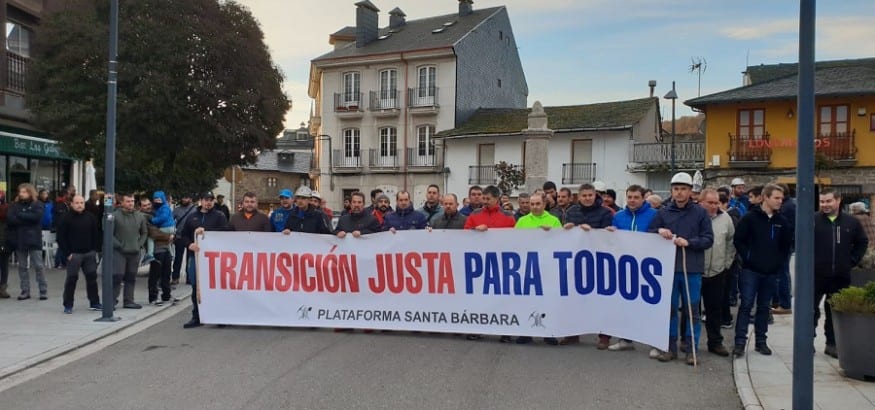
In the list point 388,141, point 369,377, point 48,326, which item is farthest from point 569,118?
point 369,377

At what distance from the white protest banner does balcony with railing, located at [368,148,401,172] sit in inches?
1437

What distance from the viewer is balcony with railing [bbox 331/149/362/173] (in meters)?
47.8

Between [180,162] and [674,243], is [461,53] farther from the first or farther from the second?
[674,243]

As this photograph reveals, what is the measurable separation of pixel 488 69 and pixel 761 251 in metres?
42.1

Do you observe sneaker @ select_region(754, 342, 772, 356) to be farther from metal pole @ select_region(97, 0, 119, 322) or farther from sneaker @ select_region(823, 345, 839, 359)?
metal pole @ select_region(97, 0, 119, 322)

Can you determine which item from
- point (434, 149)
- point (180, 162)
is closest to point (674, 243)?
point (180, 162)

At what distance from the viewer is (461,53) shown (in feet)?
148

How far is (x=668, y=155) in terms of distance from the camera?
125ft

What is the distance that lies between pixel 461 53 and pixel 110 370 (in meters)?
39.0

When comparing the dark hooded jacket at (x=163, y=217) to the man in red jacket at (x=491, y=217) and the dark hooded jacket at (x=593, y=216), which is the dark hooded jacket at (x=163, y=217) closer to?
the man in red jacket at (x=491, y=217)

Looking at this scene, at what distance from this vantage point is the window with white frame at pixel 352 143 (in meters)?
48.2

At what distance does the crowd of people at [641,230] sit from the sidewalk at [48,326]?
1.33 feet

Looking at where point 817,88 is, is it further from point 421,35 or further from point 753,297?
point 753,297

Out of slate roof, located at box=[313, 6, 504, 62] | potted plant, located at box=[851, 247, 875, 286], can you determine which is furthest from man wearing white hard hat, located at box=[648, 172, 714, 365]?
slate roof, located at box=[313, 6, 504, 62]
